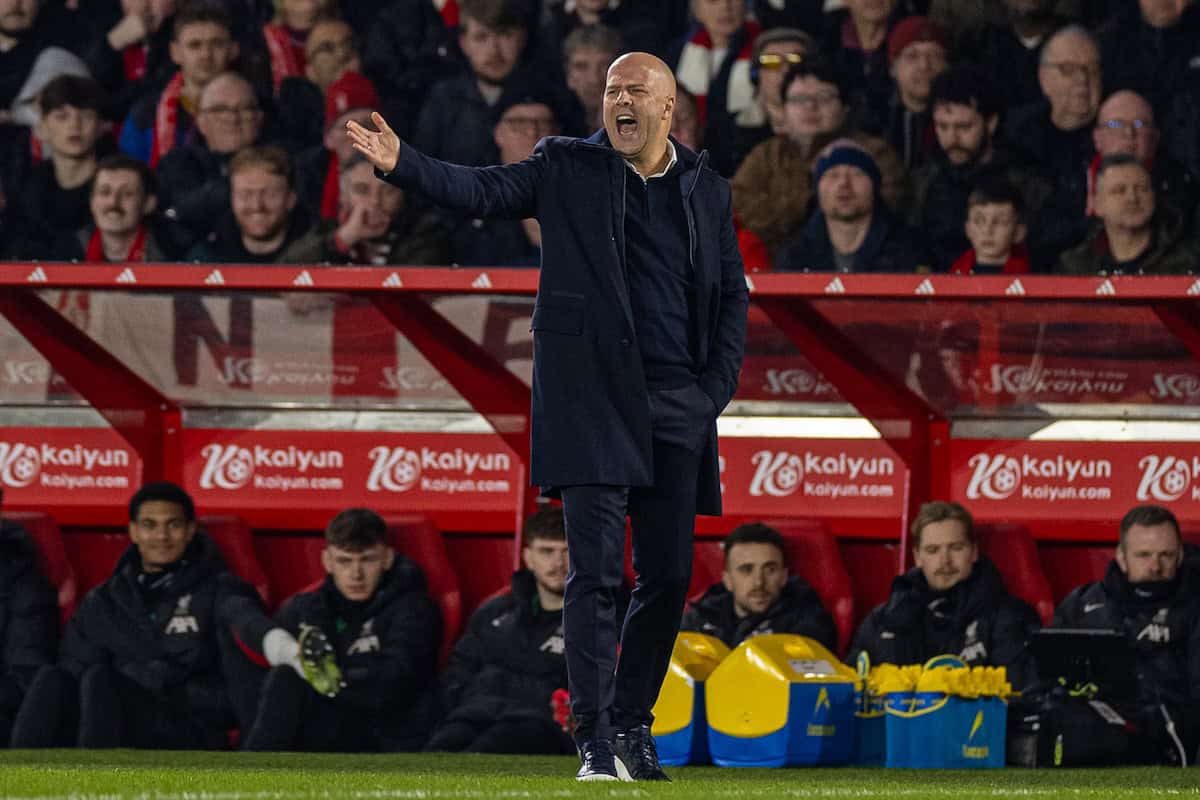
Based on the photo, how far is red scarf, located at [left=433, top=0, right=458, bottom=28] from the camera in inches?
503

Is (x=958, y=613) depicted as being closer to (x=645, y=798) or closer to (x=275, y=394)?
(x=275, y=394)

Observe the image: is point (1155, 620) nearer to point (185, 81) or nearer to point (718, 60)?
point (718, 60)

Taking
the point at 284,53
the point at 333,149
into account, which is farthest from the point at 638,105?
the point at 284,53

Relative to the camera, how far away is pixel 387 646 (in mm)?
9539

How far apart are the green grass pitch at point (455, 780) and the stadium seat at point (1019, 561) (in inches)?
62.0

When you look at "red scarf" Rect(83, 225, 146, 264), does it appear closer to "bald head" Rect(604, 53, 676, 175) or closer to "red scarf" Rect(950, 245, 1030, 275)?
"red scarf" Rect(950, 245, 1030, 275)

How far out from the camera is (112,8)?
13.5m

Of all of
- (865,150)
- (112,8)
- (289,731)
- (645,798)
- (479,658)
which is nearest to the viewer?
(645,798)

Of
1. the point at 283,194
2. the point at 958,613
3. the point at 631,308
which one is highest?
the point at 283,194

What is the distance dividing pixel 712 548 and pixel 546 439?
4198 mm

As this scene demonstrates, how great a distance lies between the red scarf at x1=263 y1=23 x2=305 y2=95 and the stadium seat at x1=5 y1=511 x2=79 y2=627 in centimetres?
314

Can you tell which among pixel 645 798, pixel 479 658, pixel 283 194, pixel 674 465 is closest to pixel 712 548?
pixel 479 658

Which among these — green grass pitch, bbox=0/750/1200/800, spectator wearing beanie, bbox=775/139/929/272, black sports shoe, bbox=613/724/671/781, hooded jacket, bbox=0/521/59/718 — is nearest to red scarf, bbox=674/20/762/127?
spectator wearing beanie, bbox=775/139/929/272

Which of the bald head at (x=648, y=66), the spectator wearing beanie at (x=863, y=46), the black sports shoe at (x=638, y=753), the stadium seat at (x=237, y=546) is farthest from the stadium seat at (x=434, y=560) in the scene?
the bald head at (x=648, y=66)
